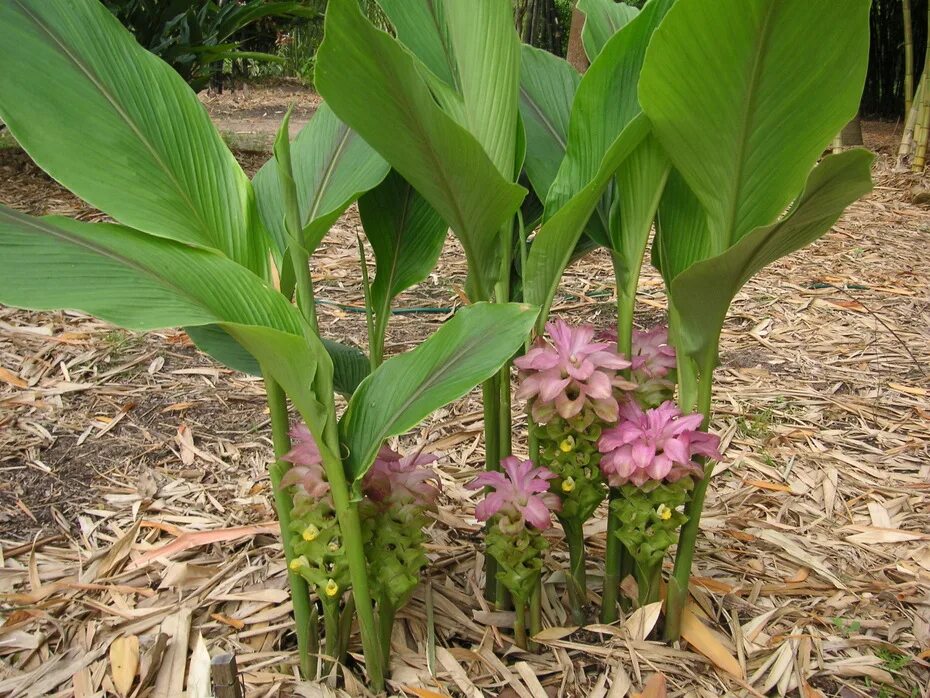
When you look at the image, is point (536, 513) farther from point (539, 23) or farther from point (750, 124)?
point (539, 23)

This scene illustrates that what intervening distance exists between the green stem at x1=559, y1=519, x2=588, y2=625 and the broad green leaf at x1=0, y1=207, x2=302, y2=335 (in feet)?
1.58

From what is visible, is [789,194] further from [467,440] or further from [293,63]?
[293,63]

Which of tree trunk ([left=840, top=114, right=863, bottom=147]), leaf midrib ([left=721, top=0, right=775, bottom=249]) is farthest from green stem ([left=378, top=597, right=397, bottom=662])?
tree trunk ([left=840, top=114, right=863, bottom=147])

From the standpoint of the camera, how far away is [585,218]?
93 cm

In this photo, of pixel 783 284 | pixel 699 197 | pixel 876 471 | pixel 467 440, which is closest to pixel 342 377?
pixel 699 197

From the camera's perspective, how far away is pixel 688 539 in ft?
3.48

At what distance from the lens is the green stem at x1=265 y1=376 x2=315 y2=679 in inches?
38.1

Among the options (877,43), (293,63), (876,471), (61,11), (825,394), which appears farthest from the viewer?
(293,63)

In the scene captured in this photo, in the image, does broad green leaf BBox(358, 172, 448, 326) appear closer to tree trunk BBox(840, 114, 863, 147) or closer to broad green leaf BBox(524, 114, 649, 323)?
broad green leaf BBox(524, 114, 649, 323)

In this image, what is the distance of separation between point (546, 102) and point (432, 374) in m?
0.50

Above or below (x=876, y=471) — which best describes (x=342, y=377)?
above

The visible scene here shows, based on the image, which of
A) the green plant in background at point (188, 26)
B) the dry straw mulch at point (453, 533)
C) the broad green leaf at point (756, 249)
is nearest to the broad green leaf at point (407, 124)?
the broad green leaf at point (756, 249)

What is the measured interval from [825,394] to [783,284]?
89 centimetres

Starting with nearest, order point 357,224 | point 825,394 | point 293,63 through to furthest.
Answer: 1. point 825,394
2. point 357,224
3. point 293,63
